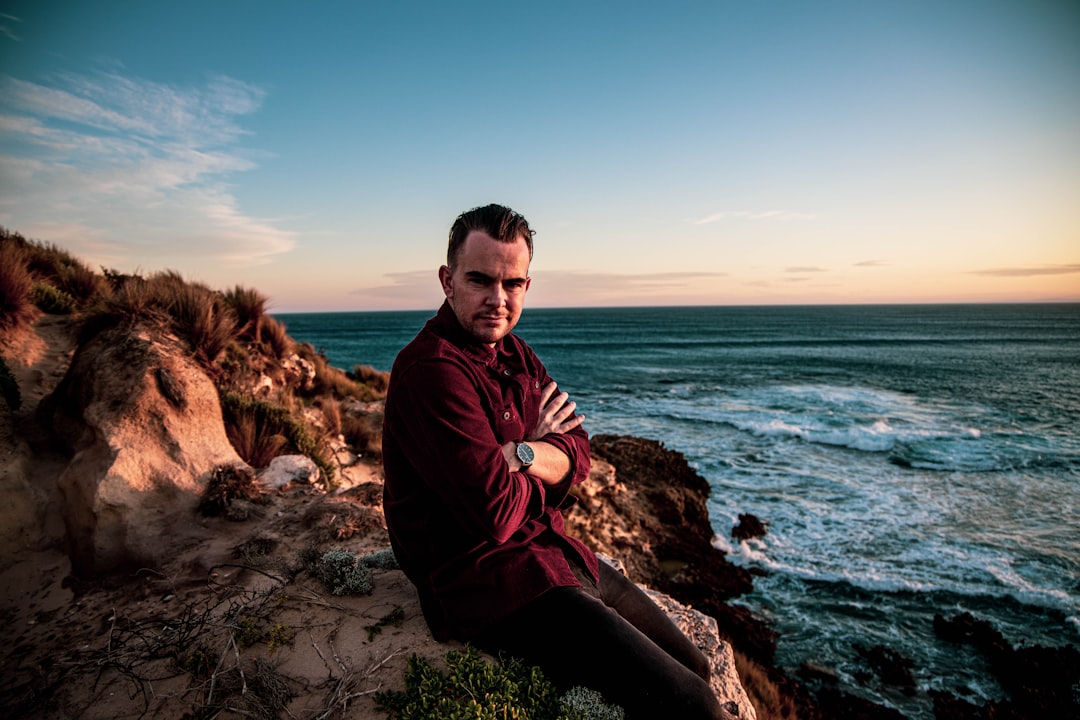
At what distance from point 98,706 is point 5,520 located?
314 centimetres

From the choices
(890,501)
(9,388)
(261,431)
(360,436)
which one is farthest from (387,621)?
(890,501)

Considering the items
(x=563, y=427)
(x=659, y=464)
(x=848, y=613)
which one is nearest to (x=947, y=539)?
(x=848, y=613)

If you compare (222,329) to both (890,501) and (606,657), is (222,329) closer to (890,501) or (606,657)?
(606,657)

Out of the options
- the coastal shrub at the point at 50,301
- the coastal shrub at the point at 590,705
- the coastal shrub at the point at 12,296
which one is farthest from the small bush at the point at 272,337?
the coastal shrub at the point at 590,705

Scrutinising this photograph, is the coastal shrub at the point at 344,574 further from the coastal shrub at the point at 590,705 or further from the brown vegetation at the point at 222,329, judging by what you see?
the brown vegetation at the point at 222,329

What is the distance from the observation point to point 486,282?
249 centimetres

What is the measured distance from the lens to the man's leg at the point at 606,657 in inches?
89.1

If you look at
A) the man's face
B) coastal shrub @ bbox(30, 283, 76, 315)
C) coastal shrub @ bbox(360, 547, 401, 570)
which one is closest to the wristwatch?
the man's face

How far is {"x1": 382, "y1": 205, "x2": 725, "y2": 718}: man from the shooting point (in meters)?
2.23

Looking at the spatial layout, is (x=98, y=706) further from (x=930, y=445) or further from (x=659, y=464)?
(x=930, y=445)

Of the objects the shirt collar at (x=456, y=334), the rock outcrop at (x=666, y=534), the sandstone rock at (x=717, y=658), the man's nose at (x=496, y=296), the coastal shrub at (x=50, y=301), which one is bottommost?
the rock outcrop at (x=666, y=534)

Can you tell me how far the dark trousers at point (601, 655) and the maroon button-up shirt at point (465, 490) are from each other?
0.12 m

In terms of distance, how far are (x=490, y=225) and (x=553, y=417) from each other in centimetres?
118

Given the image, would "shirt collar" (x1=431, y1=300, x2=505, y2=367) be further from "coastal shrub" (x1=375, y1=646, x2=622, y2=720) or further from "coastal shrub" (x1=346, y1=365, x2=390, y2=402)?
"coastal shrub" (x1=346, y1=365, x2=390, y2=402)
